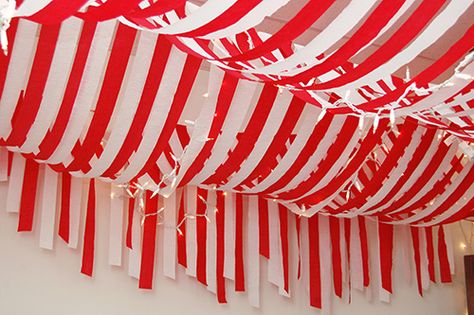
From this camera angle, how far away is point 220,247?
3152 millimetres

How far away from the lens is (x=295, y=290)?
3.38 metres

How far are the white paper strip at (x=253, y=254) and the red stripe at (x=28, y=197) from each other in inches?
39.7

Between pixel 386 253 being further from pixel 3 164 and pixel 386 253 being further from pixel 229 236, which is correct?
pixel 3 164

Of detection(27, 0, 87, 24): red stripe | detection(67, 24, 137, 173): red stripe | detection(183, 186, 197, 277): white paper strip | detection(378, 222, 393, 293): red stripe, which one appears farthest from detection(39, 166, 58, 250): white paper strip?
detection(378, 222, 393, 293): red stripe

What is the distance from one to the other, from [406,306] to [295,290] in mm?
704

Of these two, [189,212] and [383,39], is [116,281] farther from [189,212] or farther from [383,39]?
[383,39]

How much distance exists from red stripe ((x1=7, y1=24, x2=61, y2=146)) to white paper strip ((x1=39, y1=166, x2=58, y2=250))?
14.2 inches

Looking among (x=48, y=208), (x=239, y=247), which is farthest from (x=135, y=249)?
(x=239, y=247)

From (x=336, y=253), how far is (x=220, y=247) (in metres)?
0.67

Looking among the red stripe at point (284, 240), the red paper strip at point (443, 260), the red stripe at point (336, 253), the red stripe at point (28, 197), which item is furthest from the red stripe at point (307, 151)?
the red paper strip at point (443, 260)

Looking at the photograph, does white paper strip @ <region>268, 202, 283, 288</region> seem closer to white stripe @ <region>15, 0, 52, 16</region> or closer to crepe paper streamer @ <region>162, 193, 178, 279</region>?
crepe paper streamer @ <region>162, 193, 178, 279</region>

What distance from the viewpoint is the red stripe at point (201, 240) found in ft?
10.1

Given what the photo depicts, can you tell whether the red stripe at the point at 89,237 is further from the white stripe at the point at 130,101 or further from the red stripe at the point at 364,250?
the red stripe at the point at 364,250

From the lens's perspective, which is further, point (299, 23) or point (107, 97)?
point (107, 97)
